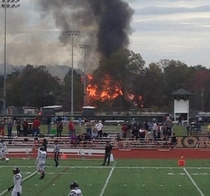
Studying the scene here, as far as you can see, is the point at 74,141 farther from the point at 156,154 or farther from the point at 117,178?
the point at 117,178

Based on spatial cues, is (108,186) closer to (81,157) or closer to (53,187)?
(53,187)

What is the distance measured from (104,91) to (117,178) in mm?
76838

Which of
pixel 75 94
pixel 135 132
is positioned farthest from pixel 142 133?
pixel 75 94

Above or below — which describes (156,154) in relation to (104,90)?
below

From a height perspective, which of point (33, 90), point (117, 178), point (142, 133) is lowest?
point (117, 178)

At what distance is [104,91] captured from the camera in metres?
104

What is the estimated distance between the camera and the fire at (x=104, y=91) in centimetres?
10269

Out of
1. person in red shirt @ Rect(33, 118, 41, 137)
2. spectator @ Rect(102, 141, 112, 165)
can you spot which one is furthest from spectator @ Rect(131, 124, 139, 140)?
spectator @ Rect(102, 141, 112, 165)

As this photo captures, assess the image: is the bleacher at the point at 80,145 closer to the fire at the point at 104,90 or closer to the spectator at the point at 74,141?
the spectator at the point at 74,141

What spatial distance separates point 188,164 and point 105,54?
67564 mm

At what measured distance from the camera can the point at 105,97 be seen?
340 feet

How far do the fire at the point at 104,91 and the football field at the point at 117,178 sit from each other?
218 ft

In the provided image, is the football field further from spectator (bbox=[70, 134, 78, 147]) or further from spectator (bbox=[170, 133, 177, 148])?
spectator (bbox=[170, 133, 177, 148])

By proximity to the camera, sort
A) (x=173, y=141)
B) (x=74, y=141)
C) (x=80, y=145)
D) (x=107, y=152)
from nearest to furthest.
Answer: (x=107, y=152)
(x=74, y=141)
(x=80, y=145)
(x=173, y=141)
